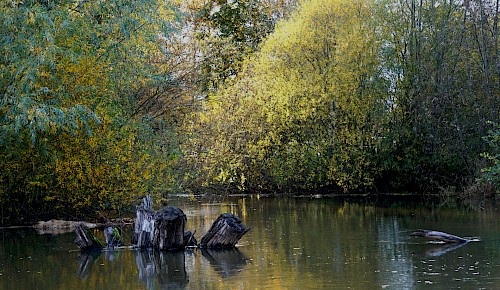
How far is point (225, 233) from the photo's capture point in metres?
14.2

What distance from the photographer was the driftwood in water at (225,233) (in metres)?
14.2

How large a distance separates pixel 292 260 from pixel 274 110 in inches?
704

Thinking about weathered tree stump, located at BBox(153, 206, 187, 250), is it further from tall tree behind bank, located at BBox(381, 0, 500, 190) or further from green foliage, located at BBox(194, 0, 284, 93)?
green foliage, located at BBox(194, 0, 284, 93)

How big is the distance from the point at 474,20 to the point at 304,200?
8.39 meters

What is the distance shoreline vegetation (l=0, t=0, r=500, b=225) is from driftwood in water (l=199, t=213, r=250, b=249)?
175 inches

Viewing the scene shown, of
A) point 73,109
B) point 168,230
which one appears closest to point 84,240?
point 168,230

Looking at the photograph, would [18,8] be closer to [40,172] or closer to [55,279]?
[40,172]

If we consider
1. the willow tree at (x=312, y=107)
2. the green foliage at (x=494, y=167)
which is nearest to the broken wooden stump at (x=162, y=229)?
the green foliage at (x=494, y=167)

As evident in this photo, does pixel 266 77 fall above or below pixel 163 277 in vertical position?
above

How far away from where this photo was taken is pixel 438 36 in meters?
28.0

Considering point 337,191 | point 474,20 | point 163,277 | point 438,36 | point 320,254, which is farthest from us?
point 337,191

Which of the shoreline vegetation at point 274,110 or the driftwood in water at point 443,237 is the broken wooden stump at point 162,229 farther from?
the driftwood in water at point 443,237

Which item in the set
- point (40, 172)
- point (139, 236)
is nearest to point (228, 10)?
point (40, 172)

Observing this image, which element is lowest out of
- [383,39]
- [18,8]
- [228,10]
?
[18,8]
